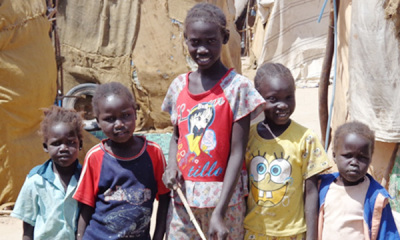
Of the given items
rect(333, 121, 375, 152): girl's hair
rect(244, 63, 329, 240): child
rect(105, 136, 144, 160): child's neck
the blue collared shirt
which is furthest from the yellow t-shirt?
the blue collared shirt

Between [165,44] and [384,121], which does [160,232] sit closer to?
[384,121]

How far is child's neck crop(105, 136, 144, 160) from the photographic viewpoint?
2412 mm

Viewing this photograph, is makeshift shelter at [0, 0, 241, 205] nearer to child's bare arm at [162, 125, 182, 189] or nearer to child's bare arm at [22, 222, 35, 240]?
child's bare arm at [22, 222, 35, 240]

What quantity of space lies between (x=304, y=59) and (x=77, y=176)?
28.3ft

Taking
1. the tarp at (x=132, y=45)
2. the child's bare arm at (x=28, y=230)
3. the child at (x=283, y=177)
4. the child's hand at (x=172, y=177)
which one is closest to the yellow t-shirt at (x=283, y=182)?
the child at (x=283, y=177)

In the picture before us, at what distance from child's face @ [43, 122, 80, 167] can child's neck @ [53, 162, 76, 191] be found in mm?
28

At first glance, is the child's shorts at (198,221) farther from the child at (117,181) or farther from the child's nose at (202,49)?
the child's nose at (202,49)

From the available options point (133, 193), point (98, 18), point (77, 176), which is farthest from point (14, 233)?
point (98, 18)

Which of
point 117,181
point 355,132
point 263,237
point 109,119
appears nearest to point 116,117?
point 109,119

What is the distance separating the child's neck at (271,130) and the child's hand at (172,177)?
450 millimetres

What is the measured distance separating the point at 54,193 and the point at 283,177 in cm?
111

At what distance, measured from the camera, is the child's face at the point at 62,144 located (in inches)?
97.7

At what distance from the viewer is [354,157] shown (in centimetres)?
228

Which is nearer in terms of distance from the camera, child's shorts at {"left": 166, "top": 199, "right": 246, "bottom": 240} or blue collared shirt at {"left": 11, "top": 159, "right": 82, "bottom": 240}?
child's shorts at {"left": 166, "top": 199, "right": 246, "bottom": 240}
